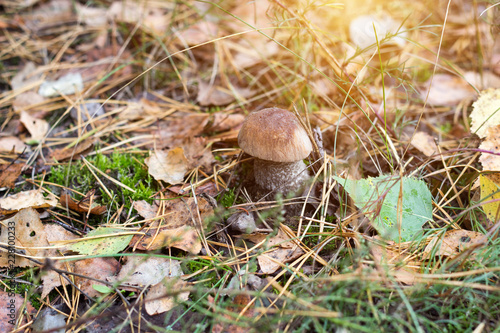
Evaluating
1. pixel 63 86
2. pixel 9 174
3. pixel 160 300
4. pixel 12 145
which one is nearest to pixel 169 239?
pixel 160 300

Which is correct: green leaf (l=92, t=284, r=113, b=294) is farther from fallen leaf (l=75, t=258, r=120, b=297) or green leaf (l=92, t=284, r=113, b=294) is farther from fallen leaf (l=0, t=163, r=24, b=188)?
fallen leaf (l=0, t=163, r=24, b=188)

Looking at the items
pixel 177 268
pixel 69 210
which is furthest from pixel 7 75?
pixel 177 268

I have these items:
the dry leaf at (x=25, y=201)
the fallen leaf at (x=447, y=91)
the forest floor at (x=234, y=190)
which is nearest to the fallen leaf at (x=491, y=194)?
the forest floor at (x=234, y=190)

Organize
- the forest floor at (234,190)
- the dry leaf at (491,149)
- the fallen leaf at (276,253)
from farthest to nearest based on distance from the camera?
the dry leaf at (491,149) < the fallen leaf at (276,253) < the forest floor at (234,190)

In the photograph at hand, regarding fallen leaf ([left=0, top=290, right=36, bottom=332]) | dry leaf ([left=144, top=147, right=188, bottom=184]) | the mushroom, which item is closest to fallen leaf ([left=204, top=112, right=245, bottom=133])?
dry leaf ([left=144, top=147, right=188, bottom=184])

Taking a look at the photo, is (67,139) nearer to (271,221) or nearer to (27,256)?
(27,256)

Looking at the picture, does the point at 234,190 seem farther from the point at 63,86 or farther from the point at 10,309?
the point at 63,86

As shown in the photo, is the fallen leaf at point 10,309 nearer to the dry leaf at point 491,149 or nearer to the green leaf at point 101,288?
the green leaf at point 101,288
